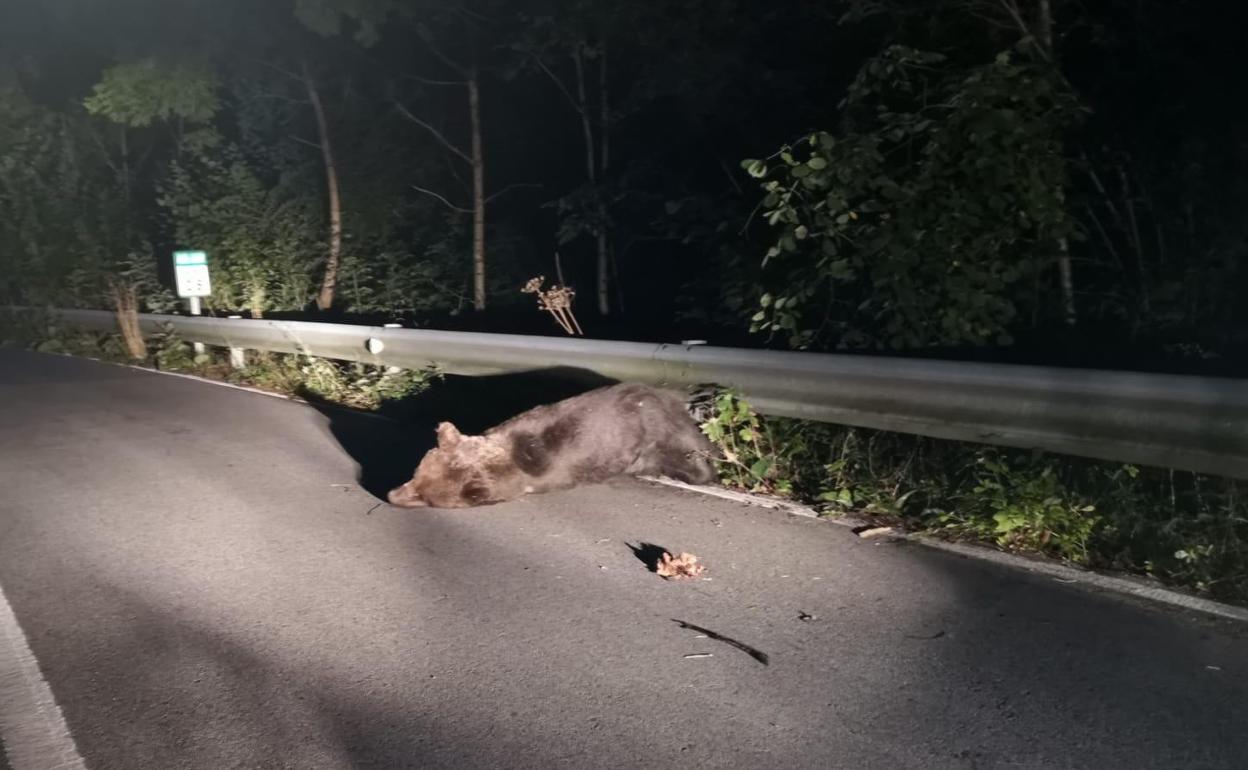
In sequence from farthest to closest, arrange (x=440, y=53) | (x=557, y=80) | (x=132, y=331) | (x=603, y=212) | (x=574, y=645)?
(x=557, y=80), (x=440, y=53), (x=603, y=212), (x=132, y=331), (x=574, y=645)

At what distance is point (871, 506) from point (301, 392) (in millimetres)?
6746

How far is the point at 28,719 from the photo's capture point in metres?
3.82

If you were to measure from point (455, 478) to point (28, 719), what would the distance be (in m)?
2.83

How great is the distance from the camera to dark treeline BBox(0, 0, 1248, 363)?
764 centimetres

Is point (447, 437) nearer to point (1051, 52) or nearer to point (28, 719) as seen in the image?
point (28, 719)

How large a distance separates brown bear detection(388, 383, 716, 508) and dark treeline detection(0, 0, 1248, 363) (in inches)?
70.6

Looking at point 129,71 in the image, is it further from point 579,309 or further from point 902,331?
point 902,331

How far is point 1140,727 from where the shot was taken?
3.48 meters

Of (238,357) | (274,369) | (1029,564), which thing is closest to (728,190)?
(274,369)

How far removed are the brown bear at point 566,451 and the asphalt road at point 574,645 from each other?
14 centimetres

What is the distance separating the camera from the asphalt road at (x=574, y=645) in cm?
351

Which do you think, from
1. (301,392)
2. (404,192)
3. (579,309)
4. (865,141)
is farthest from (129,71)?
(865,141)

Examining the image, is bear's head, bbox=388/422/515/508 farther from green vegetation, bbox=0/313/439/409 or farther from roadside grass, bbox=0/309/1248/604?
green vegetation, bbox=0/313/439/409

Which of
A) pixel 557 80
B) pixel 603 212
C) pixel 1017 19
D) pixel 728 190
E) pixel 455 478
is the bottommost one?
pixel 455 478
